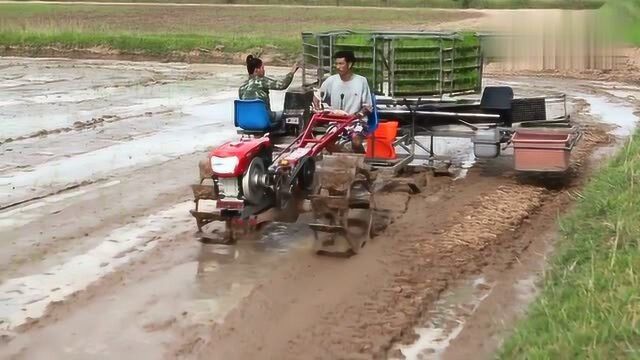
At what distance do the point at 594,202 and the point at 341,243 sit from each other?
7.26 feet

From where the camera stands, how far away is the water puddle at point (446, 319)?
525cm

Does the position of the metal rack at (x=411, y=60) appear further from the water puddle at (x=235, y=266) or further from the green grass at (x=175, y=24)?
the green grass at (x=175, y=24)

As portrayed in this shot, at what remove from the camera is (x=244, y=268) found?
696cm

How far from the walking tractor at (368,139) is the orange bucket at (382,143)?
0.01m

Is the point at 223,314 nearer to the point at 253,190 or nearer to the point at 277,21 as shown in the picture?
the point at 253,190

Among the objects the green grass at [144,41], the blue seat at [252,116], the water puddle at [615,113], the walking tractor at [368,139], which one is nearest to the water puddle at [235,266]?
the walking tractor at [368,139]

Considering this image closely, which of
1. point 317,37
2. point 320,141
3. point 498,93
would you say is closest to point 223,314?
point 320,141

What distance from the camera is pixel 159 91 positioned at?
22.6 meters

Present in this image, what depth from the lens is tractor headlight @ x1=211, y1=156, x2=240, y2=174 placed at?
7172 millimetres

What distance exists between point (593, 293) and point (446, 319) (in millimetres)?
1240

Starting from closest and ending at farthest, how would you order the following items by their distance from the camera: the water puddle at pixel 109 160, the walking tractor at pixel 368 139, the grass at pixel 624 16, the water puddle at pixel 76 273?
the grass at pixel 624 16, the water puddle at pixel 76 273, the walking tractor at pixel 368 139, the water puddle at pixel 109 160

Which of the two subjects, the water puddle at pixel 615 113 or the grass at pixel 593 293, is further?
the water puddle at pixel 615 113

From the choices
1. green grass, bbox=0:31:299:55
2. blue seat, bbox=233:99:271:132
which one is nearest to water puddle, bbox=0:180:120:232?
blue seat, bbox=233:99:271:132

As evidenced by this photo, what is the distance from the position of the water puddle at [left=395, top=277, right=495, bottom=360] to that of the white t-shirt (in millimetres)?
2896
